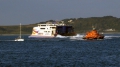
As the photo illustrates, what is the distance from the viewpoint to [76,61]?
5378 cm

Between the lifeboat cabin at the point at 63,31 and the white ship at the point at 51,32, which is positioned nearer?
the white ship at the point at 51,32

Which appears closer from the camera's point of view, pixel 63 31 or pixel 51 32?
pixel 51 32

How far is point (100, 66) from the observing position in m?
48.2

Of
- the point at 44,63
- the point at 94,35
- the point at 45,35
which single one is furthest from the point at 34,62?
the point at 45,35

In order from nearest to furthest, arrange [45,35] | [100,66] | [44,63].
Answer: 1. [100,66]
2. [44,63]
3. [45,35]

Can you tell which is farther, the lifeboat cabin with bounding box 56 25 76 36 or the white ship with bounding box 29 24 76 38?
the lifeboat cabin with bounding box 56 25 76 36

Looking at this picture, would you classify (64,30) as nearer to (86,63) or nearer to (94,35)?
(94,35)

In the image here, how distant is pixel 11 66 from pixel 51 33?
146 m

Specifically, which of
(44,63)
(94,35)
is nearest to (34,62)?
(44,63)

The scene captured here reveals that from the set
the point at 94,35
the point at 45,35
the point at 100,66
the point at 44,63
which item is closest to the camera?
the point at 100,66

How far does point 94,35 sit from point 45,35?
6378 cm

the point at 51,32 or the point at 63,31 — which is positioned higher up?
the point at 63,31

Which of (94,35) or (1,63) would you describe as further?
(94,35)

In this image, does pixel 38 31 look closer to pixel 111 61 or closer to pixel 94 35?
pixel 94 35
